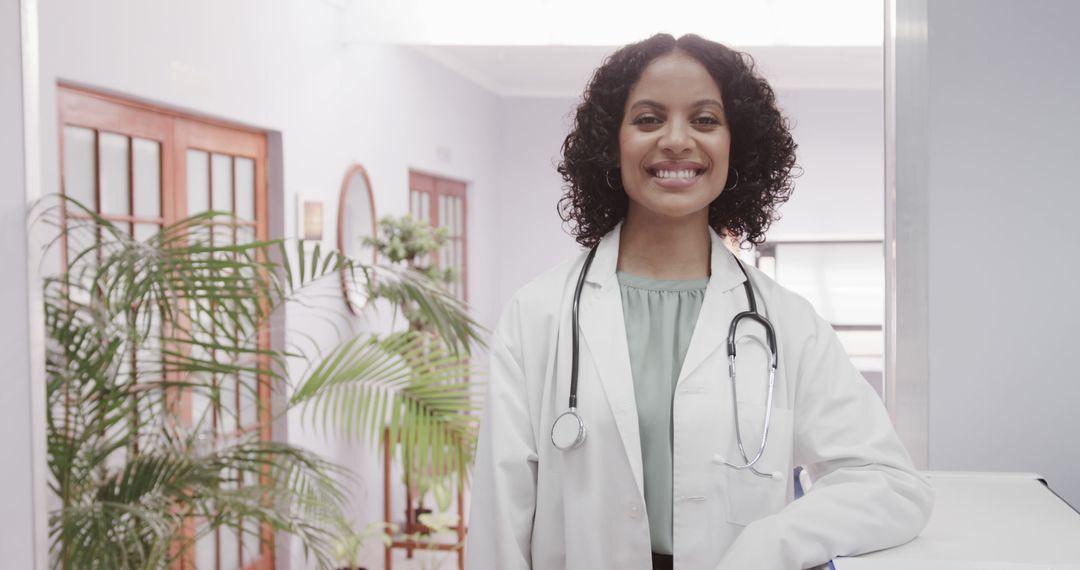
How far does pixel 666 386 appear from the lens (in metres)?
1.28

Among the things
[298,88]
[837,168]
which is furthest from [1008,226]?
[837,168]

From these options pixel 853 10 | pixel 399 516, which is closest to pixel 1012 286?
pixel 853 10

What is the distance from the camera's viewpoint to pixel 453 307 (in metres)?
2.67

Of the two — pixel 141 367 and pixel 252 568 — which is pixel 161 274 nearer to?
pixel 141 367

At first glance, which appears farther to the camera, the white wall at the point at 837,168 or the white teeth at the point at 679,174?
the white wall at the point at 837,168

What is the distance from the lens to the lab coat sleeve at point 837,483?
108cm

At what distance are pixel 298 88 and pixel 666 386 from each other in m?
3.08

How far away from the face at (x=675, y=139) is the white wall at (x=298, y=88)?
1.31 m

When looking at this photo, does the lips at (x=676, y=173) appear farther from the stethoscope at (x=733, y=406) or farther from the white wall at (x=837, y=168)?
the white wall at (x=837, y=168)

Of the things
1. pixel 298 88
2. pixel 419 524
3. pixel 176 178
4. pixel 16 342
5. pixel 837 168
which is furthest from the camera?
pixel 837 168

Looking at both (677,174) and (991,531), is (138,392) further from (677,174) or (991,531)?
(991,531)

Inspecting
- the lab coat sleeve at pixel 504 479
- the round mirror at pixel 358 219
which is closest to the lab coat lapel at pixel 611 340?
the lab coat sleeve at pixel 504 479

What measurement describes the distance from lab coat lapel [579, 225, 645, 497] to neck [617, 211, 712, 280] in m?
0.03

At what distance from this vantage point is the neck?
1.33 meters
